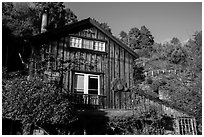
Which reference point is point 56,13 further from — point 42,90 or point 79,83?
point 42,90

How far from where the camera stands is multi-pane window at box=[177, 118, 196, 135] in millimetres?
15250

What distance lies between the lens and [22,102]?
37.1 feet

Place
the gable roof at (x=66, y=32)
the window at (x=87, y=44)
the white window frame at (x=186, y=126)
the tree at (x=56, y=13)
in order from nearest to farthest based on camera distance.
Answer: the white window frame at (x=186, y=126) < the gable roof at (x=66, y=32) < the window at (x=87, y=44) < the tree at (x=56, y=13)

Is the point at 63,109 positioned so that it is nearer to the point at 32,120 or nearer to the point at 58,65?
the point at 32,120

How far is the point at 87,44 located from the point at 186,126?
834cm

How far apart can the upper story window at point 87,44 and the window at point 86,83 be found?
6.64 ft

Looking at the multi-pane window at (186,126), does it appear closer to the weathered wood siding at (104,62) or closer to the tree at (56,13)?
the weathered wood siding at (104,62)

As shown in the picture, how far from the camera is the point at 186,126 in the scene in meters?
15.5

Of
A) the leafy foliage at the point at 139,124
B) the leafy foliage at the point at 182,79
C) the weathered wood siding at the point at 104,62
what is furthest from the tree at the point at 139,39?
the leafy foliage at the point at 139,124

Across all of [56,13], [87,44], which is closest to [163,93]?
[87,44]

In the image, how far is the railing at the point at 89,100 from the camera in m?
14.7

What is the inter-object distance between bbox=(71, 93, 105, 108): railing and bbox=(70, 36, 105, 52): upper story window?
3.43 m

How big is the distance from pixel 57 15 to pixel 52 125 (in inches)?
1133

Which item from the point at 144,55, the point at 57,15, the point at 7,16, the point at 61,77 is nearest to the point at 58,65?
the point at 61,77
